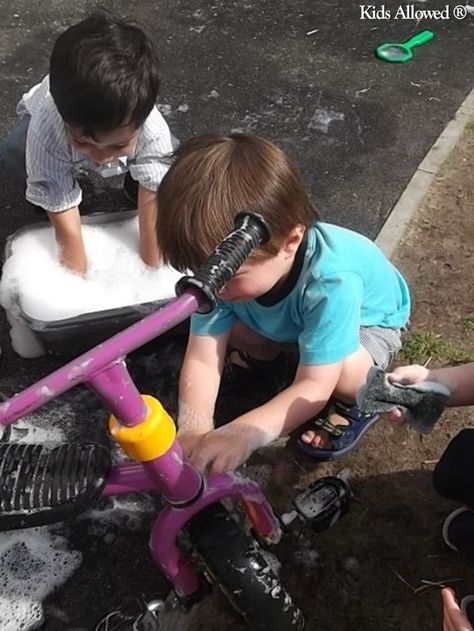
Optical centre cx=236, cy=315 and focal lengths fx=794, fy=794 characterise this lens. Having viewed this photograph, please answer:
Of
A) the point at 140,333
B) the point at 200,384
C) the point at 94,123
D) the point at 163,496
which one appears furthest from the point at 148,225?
the point at 140,333

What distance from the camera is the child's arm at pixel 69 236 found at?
215 centimetres

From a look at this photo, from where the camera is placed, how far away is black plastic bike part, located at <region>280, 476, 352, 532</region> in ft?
5.54

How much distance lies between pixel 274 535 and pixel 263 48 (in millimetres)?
2330

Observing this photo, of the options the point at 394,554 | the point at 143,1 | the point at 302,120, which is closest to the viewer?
the point at 394,554

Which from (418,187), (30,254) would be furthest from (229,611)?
(418,187)

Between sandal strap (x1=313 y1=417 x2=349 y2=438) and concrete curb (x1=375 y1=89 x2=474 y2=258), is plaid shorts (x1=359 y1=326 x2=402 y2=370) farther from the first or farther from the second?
concrete curb (x1=375 y1=89 x2=474 y2=258)

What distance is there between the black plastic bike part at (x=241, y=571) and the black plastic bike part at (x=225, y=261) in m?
0.56

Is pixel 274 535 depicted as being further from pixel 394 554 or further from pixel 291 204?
pixel 291 204

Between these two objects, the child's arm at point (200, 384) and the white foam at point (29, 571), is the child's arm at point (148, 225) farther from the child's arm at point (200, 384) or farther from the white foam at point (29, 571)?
the white foam at point (29, 571)

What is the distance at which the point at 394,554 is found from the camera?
1.71 meters

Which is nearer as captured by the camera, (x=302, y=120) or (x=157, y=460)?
(x=157, y=460)

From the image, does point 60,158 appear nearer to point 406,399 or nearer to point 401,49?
point 406,399

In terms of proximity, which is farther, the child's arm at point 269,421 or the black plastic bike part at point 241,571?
the child's arm at point 269,421

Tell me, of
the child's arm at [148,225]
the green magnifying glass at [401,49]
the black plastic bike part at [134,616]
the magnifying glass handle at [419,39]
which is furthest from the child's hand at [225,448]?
the magnifying glass handle at [419,39]
